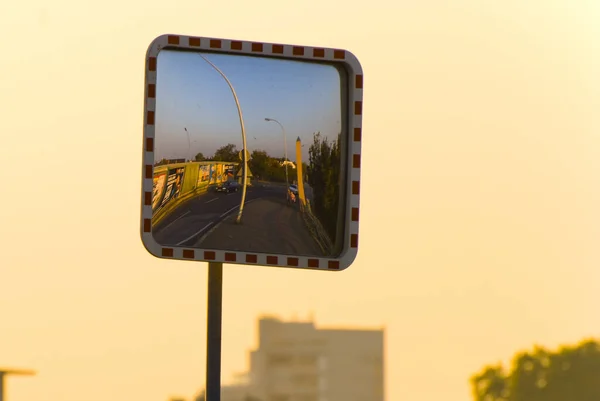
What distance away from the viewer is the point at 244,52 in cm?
781

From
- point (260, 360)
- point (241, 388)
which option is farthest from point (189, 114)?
point (260, 360)

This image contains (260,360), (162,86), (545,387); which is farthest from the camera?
(260,360)

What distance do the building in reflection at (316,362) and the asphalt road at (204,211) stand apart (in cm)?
16120

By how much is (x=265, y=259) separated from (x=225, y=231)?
0.78 feet

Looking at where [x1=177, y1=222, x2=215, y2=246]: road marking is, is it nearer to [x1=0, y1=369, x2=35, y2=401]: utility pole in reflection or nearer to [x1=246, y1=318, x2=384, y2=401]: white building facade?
[x1=0, y1=369, x2=35, y2=401]: utility pole in reflection

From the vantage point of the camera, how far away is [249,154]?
7.83m

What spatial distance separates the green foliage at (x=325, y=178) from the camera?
26.0 ft

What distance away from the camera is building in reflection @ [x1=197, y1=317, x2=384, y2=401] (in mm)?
175125

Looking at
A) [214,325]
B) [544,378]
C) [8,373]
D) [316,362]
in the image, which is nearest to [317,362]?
[316,362]

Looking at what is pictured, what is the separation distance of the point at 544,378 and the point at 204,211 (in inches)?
3520

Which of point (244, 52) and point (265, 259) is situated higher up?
point (244, 52)

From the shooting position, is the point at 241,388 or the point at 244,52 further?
the point at 241,388

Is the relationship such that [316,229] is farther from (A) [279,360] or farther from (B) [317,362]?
(B) [317,362]

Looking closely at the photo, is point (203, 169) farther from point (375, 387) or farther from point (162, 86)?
point (375, 387)
